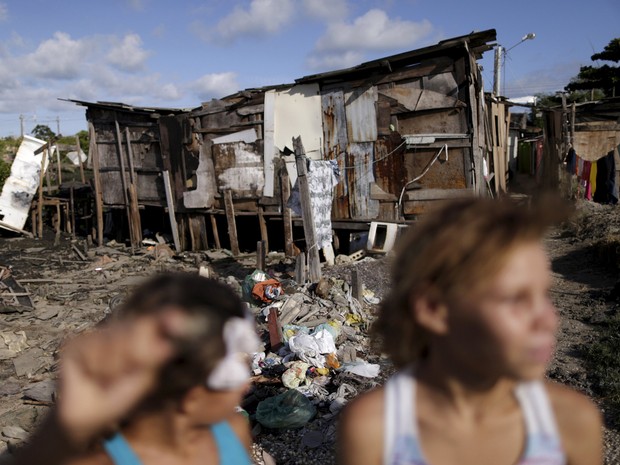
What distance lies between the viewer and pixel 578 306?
25.2 feet

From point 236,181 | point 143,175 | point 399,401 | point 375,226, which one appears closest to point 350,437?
point 399,401

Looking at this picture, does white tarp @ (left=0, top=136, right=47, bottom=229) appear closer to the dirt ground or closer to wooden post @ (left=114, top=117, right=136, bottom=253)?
the dirt ground

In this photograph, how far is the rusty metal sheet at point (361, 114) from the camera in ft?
37.5

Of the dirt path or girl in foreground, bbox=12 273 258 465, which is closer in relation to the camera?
girl in foreground, bbox=12 273 258 465

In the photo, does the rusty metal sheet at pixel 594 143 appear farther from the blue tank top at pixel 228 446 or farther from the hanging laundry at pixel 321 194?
the blue tank top at pixel 228 446

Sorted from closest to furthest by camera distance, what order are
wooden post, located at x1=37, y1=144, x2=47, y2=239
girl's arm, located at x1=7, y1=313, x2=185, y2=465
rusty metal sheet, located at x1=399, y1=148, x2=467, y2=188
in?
girl's arm, located at x1=7, y1=313, x2=185, y2=465, rusty metal sheet, located at x1=399, y1=148, x2=467, y2=188, wooden post, located at x1=37, y1=144, x2=47, y2=239

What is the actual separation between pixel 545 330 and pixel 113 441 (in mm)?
920

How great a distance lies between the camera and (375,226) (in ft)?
37.8

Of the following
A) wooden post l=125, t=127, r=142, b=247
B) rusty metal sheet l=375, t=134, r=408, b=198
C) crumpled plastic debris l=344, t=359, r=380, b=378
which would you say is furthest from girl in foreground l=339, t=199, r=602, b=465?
wooden post l=125, t=127, r=142, b=247

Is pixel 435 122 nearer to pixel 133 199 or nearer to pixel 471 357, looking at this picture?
pixel 133 199

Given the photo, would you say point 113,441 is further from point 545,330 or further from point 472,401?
point 545,330

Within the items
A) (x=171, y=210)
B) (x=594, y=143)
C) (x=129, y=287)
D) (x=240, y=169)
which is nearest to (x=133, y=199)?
(x=171, y=210)

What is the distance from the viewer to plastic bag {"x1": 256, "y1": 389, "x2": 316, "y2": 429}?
463cm

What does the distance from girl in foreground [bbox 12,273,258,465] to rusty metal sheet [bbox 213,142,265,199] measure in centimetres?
1210
